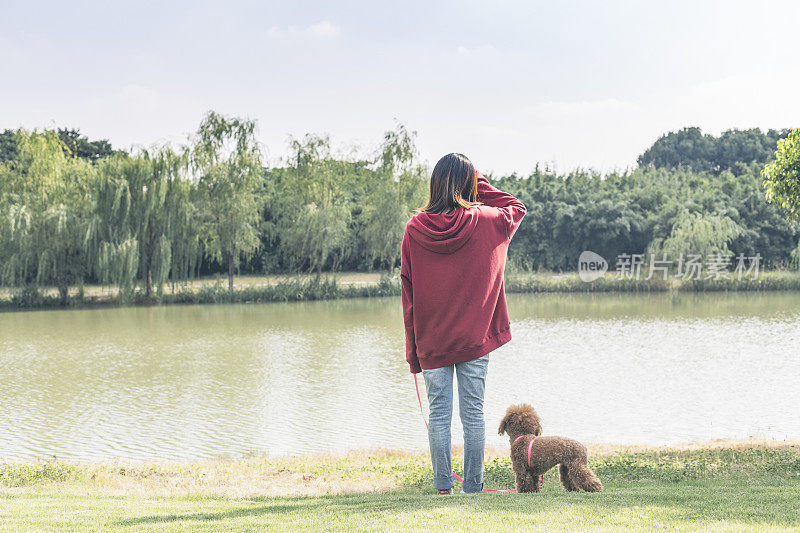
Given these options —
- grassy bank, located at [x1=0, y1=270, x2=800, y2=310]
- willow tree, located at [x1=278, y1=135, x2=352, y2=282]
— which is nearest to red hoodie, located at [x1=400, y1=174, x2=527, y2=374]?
grassy bank, located at [x1=0, y1=270, x2=800, y2=310]

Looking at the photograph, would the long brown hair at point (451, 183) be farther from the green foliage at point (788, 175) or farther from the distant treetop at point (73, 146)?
the distant treetop at point (73, 146)

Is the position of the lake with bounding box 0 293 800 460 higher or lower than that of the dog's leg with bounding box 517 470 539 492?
lower

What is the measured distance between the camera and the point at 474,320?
148 inches

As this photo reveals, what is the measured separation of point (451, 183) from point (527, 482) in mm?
1730

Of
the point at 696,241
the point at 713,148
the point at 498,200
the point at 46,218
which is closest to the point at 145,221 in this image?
the point at 46,218

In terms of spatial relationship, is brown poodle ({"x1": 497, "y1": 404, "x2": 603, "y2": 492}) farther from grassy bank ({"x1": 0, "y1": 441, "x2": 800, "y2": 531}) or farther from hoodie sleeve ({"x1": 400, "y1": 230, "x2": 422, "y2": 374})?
hoodie sleeve ({"x1": 400, "y1": 230, "x2": 422, "y2": 374})

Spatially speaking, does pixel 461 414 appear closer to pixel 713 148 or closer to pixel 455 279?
pixel 455 279

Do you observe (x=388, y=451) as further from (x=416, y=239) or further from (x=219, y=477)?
(x=416, y=239)

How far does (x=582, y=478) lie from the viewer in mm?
3975

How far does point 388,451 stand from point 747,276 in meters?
25.4

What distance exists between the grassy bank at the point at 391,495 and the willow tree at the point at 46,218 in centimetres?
1954

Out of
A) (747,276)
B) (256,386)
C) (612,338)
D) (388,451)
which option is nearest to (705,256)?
(747,276)

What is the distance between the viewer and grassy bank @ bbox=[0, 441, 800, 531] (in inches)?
127

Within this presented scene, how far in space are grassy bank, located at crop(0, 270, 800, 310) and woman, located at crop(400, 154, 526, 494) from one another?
75.8 feet
